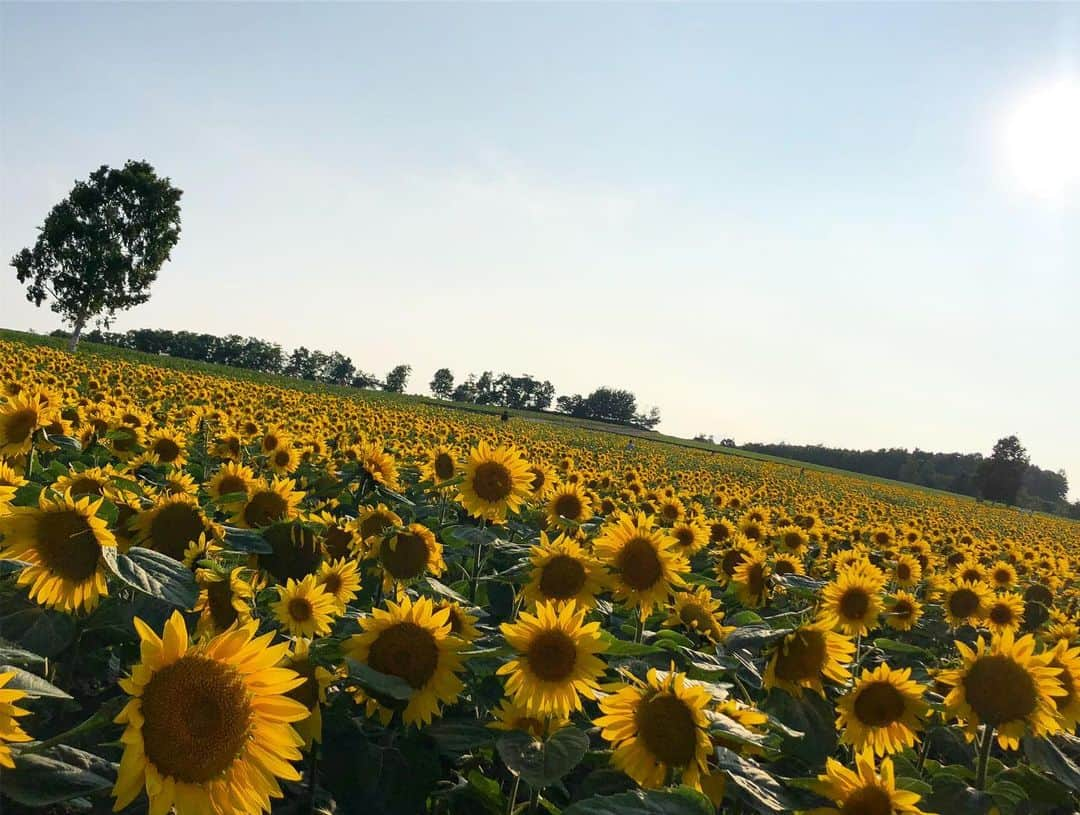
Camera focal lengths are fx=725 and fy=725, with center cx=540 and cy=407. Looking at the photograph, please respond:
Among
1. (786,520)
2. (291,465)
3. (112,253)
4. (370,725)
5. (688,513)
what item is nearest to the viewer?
(370,725)

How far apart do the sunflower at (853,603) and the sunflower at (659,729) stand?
2705 mm

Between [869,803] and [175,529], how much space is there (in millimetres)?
3125

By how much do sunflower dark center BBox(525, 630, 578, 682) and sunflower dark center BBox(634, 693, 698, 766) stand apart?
0.45 metres

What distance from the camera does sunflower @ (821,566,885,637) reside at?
475 centimetres

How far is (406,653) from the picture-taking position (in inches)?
105

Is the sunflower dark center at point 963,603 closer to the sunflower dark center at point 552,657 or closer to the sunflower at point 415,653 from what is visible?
the sunflower dark center at point 552,657

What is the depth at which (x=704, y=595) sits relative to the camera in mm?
4309

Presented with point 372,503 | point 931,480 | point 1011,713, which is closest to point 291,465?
point 372,503

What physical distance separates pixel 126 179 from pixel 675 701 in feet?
191

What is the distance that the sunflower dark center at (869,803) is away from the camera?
2100 millimetres

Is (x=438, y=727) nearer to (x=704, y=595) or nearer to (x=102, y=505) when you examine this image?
(x=102, y=505)

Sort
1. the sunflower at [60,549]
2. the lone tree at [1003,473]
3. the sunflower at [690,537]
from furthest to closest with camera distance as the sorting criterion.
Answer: the lone tree at [1003,473] < the sunflower at [690,537] < the sunflower at [60,549]

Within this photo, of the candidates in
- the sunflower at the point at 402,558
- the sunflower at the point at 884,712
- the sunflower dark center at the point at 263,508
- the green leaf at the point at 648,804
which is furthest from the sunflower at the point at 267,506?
the sunflower at the point at 884,712

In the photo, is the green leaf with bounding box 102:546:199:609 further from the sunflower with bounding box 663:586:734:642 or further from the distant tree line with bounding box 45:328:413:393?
the distant tree line with bounding box 45:328:413:393
